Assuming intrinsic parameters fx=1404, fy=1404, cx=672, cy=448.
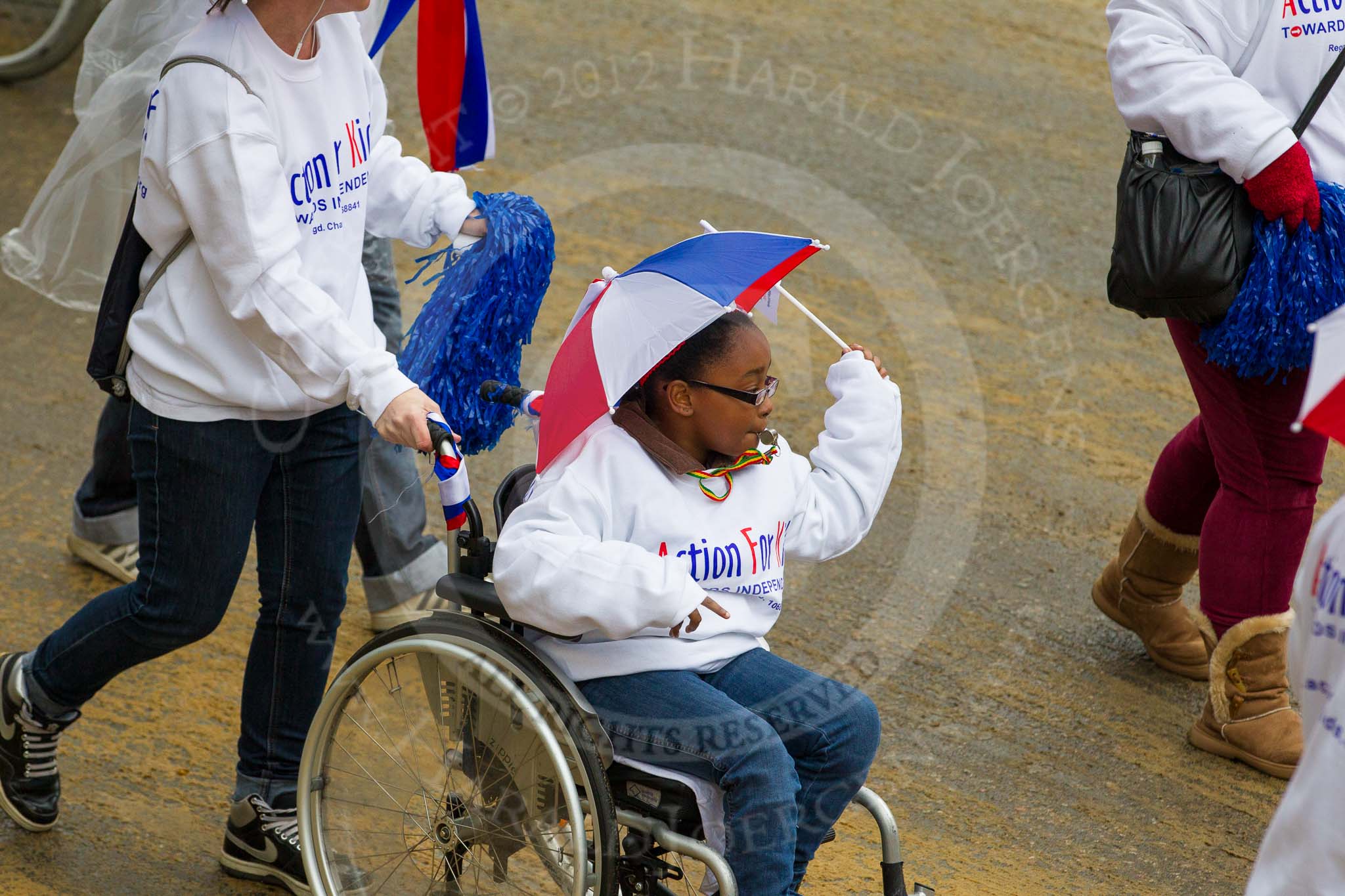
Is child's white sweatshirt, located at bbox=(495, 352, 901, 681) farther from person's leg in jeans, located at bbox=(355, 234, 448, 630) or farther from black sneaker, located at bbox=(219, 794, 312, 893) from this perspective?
person's leg in jeans, located at bbox=(355, 234, 448, 630)

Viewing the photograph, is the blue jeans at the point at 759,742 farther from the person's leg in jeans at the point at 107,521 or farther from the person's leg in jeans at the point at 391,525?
the person's leg in jeans at the point at 107,521

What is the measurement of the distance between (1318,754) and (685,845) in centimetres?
88

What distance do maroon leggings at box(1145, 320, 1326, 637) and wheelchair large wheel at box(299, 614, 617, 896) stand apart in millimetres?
1599

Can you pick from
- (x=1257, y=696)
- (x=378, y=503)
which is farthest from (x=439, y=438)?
(x=1257, y=696)

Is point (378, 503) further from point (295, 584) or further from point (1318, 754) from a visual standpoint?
point (1318, 754)

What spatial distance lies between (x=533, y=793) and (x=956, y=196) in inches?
186

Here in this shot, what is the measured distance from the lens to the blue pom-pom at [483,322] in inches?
95.4

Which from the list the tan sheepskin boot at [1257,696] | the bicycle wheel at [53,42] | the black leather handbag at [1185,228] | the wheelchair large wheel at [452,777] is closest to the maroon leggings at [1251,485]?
the tan sheepskin boot at [1257,696]

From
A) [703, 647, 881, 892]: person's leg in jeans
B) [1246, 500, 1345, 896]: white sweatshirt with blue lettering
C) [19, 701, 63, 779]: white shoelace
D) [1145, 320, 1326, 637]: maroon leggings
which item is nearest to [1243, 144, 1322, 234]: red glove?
[1145, 320, 1326, 637]: maroon leggings

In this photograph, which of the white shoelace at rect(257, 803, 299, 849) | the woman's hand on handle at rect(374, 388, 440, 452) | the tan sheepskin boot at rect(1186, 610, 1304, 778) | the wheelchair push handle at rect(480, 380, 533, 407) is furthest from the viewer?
the tan sheepskin boot at rect(1186, 610, 1304, 778)

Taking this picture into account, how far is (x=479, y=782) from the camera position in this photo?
2.31m

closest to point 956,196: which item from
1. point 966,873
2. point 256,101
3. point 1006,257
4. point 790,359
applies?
point 1006,257

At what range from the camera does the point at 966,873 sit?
9.40 feet

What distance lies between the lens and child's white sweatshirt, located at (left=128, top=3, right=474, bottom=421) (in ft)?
7.18
